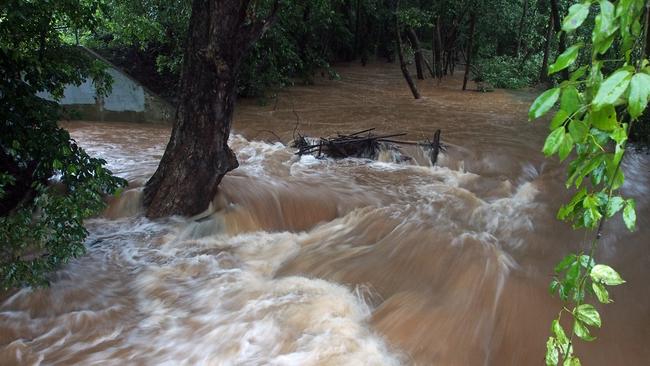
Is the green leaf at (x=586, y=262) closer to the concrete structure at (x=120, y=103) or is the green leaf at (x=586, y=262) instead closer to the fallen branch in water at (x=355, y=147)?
the fallen branch in water at (x=355, y=147)

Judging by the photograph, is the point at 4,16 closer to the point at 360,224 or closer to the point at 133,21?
the point at 360,224

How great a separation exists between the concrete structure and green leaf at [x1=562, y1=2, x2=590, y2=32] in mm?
10724

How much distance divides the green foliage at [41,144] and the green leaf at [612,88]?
3.84 meters

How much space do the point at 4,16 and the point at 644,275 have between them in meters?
5.96

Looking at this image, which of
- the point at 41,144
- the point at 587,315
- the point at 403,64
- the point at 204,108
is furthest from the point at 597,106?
the point at 403,64

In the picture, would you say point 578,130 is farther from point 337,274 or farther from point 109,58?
Result: point 109,58

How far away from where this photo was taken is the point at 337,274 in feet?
15.3

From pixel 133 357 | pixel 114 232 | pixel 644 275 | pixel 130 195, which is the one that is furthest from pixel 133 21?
pixel 644 275

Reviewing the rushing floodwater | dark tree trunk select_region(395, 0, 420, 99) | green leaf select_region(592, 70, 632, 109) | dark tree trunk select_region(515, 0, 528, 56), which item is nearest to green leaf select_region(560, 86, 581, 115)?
green leaf select_region(592, 70, 632, 109)

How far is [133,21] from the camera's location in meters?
8.84

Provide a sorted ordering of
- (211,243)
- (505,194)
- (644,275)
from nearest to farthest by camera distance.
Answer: (644,275), (211,243), (505,194)

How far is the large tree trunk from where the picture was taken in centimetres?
474

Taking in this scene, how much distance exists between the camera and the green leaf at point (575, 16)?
3.55 feet

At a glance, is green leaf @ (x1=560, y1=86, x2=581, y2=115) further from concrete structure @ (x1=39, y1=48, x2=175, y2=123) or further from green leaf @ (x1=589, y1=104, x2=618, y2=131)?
concrete structure @ (x1=39, y1=48, x2=175, y2=123)
